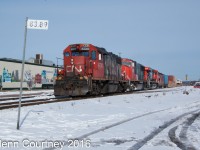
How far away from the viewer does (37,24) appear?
7617mm

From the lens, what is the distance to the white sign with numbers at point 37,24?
753cm

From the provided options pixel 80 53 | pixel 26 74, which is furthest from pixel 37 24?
pixel 26 74

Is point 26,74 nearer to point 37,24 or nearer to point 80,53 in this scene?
point 80,53

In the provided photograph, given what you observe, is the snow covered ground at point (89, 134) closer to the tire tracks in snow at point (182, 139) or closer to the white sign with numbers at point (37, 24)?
the tire tracks in snow at point (182, 139)

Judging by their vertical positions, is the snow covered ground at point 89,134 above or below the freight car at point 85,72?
below

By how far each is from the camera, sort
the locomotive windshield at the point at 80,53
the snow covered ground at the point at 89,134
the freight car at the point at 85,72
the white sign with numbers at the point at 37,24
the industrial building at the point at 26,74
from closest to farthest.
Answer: the snow covered ground at the point at 89,134 < the white sign with numbers at the point at 37,24 < the freight car at the point at 85,72 < the locomotive windshield at the point at 80,53 < the industrial building at the point at 26,74

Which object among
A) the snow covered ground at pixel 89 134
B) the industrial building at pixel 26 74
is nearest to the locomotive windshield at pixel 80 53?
the snow covered ground at pixel 89 134

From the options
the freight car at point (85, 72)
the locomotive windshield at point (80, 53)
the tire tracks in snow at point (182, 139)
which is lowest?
the tire tracks in snow at point (182, 139)

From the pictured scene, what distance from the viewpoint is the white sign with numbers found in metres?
7.53

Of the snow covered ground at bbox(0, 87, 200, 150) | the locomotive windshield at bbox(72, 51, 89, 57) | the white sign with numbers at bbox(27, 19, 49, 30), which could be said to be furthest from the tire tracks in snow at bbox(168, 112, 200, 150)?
the locomotive windshield at bbox(72, 51, 89, 57)

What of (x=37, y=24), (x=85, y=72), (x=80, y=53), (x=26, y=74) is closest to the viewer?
(x=37, y=24)

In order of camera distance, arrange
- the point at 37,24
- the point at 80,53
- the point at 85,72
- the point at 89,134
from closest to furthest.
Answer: the point at 89,134 → the point at 37,24 → the point at 85,72 → the point at 80,53

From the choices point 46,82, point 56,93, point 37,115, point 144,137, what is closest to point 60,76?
point 56,93

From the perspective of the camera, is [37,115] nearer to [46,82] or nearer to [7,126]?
[7,126]
